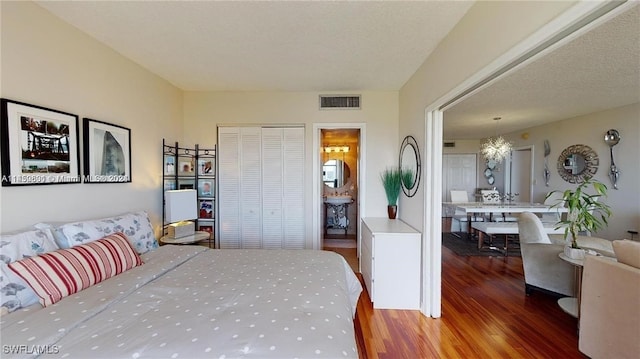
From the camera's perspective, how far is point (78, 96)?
2039mm

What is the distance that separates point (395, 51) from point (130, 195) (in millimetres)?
2985

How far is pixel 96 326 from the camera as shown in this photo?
1113 mm

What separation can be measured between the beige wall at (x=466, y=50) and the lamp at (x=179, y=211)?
257 cm

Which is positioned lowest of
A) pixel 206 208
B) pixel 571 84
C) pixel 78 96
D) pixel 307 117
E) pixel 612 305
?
pixel 612 305

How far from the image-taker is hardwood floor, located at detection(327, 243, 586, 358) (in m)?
1.96

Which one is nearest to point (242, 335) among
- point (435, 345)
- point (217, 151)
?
point (435, 345)

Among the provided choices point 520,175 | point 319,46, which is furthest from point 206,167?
point 520,175

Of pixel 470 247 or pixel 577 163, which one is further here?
pixel 470 247

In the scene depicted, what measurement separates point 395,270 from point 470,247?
2916 millimetres

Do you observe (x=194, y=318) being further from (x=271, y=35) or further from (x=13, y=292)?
(x=271, y=35)

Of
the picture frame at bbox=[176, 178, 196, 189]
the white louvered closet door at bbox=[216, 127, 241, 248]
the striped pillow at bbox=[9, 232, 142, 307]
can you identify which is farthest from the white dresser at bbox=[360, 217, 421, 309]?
the picture frame at bbox=[176, 178, 196, 189]

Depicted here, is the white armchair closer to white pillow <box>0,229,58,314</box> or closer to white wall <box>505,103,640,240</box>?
white wall <box>505,103,640,240</box>

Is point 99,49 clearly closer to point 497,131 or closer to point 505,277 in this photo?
point 505,277

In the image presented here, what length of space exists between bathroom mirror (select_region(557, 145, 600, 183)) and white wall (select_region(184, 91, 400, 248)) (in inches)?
139
